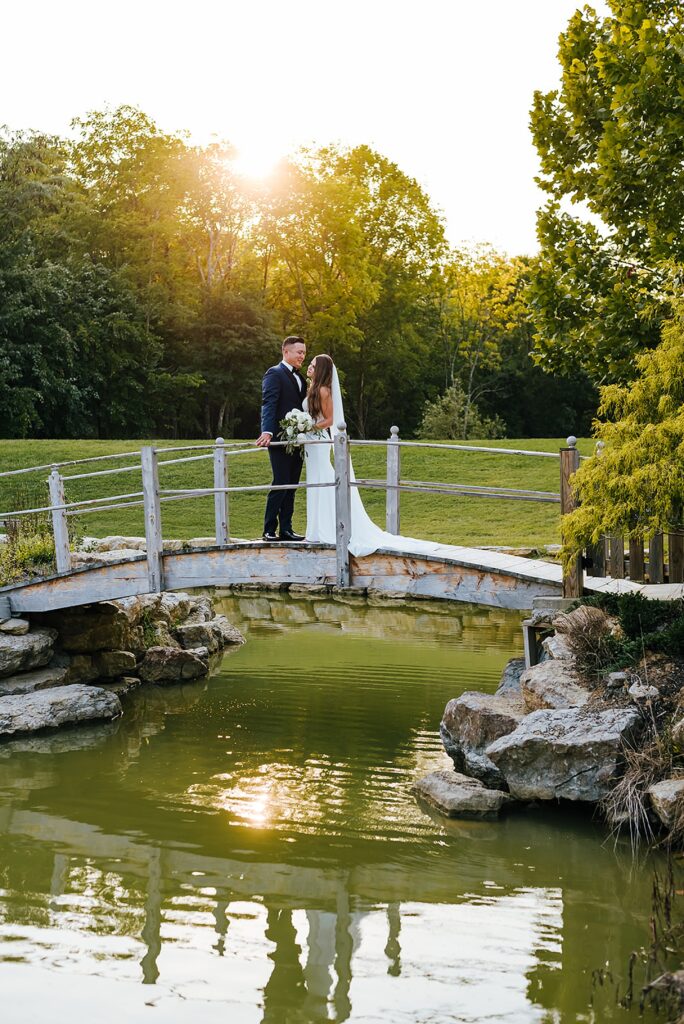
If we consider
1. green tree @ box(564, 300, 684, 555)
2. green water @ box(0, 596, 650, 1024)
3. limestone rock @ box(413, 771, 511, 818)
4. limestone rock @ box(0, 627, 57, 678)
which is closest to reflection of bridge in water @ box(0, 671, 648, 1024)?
green water @ box(0, 596, 650, 1024)

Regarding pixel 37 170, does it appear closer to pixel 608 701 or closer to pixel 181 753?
pixel 181 753

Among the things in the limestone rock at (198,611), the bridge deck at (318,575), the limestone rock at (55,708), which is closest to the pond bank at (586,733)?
the bridge deck at (318,575)

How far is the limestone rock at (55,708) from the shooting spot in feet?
43.8

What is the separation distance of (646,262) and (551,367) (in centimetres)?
210

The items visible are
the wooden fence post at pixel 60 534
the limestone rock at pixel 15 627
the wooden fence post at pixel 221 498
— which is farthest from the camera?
the limestone rock at pixel 15 627

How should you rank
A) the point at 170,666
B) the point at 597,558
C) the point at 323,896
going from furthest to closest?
the point at 170,666, the point at 597,558, the point at 323,896

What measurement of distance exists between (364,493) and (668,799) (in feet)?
64.7

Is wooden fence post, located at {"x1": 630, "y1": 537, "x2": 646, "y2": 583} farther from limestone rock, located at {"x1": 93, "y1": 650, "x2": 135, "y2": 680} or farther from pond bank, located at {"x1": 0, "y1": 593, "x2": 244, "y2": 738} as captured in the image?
limestone rock, located at {"x1": 93, "y1": 650, "x2": 135, "y2": 680}

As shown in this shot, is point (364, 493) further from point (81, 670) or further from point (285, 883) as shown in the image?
point (285, 883)

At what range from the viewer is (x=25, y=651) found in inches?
572

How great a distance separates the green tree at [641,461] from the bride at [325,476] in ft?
8.46

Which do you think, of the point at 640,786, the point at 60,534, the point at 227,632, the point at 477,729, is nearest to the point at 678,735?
the point at 640,786

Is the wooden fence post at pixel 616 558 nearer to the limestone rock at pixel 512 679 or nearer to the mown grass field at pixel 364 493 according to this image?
the limestone rock at pixel 512 679

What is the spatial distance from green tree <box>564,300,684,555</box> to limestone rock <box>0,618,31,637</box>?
7239 mm
